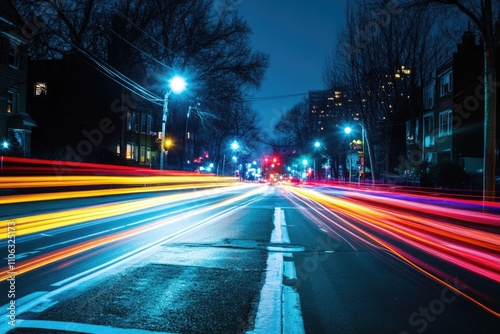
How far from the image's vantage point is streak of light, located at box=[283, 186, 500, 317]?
8469 millimetres

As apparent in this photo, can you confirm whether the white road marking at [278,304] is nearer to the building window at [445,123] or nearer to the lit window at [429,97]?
the building window at [445,123]

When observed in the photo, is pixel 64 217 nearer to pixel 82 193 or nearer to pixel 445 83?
pixel 82 193

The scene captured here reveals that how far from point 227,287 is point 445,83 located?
35.5 m

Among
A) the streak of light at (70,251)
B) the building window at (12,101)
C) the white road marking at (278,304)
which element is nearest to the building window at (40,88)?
the building window at (12,101)

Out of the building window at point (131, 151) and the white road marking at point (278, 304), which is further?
the building window at point (131, 151)

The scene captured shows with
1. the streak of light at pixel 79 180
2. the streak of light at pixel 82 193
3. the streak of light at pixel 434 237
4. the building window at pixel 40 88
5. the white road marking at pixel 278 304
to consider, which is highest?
the building window at pixel 40 88

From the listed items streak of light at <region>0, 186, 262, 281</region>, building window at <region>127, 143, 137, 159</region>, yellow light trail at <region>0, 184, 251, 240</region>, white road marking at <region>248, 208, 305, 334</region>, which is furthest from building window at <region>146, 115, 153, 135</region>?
white road marking at <region>248, 208, 305, 334</region>

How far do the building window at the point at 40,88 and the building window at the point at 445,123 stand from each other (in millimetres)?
34410

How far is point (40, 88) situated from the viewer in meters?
42.6

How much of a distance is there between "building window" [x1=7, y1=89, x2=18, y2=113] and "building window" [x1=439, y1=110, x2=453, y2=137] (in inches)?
1270

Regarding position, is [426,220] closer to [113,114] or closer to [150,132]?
[113,114]

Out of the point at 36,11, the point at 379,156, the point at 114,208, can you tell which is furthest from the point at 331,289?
the point at 379,156

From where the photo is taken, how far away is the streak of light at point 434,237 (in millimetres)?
8469

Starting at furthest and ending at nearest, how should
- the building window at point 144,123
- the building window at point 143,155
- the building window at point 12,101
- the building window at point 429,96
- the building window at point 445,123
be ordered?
the building window at point 143,155, the building window at point 144,123, the building window at point 429,96, the building window at point 445,123, the building window at point 12,101
